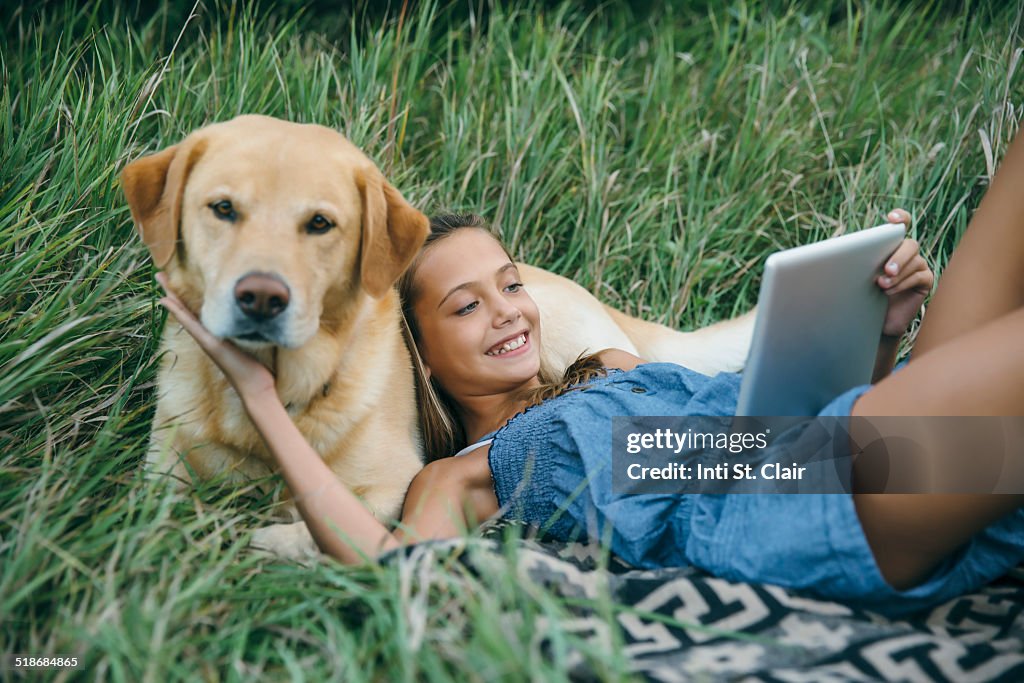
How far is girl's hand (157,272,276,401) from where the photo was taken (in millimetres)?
1840

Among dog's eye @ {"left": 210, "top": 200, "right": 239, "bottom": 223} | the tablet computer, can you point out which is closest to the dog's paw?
dog's eye @ {"left": 210, "top": 200, "right": 239, "bottom": 223}

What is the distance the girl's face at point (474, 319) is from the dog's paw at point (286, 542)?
2.39ft

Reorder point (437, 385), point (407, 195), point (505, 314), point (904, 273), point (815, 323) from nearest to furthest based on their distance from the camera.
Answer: point (815, 323), point (904, 273), point (505, 314), point (437, 385), point (407, 195)

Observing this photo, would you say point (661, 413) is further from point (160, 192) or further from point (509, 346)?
point (160, 192)

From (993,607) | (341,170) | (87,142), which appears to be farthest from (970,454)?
(87,142)

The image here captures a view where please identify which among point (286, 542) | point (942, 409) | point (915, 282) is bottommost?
point (286, 542)

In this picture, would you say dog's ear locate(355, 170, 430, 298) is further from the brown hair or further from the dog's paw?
the dog's paw

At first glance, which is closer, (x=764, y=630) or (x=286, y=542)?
(x=764, y=630)

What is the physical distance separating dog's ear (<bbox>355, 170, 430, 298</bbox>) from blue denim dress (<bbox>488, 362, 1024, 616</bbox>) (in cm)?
52

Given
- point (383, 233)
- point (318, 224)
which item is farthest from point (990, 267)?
point (318, 224)

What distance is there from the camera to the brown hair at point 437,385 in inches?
97.3

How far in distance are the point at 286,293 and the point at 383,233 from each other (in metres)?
0.41

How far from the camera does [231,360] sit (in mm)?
1853

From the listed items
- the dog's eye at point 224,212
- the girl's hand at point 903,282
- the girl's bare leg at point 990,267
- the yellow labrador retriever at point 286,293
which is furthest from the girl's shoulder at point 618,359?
the dog's eye at point 224,212
